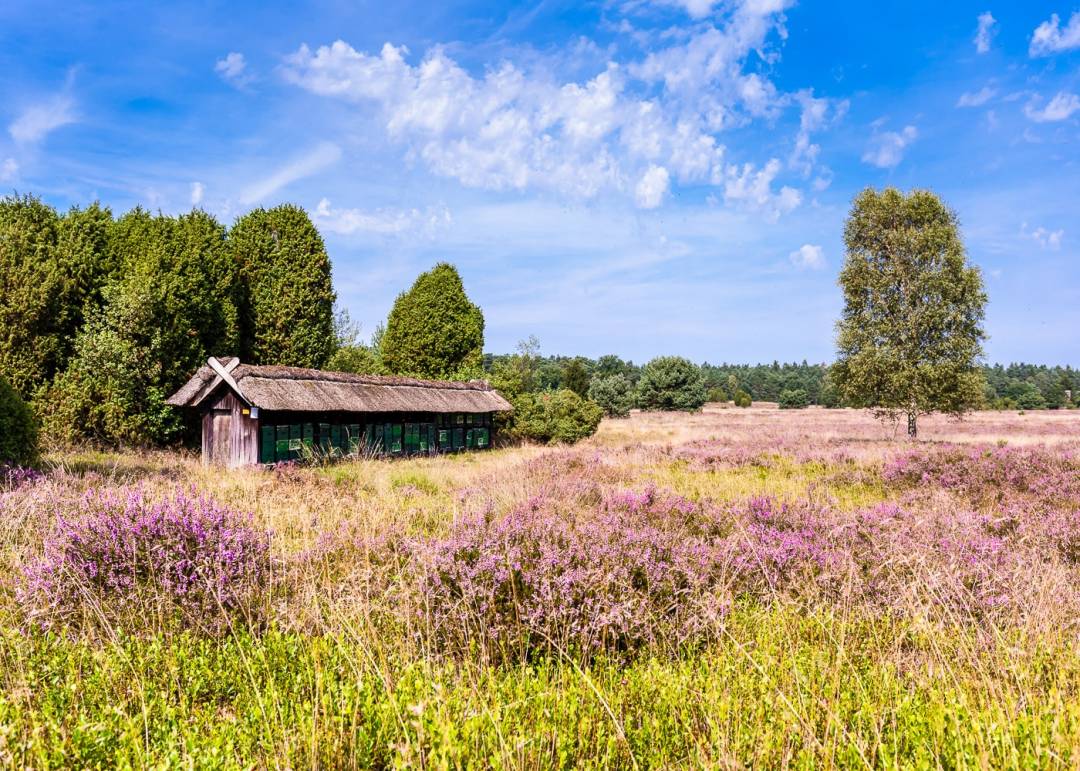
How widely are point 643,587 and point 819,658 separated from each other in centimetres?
139

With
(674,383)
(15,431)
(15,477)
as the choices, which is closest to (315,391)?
(15,431)

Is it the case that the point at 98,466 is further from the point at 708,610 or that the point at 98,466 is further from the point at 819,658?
the point at 819,658

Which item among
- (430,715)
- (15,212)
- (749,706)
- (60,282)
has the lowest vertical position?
(749,706)

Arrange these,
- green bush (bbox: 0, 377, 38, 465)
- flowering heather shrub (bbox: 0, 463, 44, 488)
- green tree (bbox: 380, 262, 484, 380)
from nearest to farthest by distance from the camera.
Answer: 1. flowering heather shrub (bbox: 0, 463, 44, 488)
2. green bush (bbox: 0, 377, 38, 465)
3. green tree (bbox: 380, 262, 484, 380)

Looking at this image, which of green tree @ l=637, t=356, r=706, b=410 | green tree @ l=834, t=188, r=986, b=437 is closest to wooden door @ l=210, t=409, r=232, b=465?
green tree @ l=834, t=188, r=986, b=437

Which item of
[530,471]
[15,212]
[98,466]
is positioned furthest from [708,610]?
[15,212]

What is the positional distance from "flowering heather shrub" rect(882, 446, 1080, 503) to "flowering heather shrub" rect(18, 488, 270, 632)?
1043 centimetres

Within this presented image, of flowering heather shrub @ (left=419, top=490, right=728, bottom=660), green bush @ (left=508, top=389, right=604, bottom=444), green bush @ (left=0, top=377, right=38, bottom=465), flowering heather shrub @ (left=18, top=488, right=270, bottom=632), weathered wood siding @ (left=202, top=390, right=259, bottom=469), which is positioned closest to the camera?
flowering heather shrub @ (left=419, top=490, right=728, bottom=660)

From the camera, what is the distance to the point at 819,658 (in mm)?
3434

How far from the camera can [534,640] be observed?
4047mm

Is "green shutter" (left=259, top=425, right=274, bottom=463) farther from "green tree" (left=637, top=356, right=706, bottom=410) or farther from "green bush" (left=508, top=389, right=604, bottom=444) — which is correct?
"green tree" (left=637, top=356, right=706, bottom=410)

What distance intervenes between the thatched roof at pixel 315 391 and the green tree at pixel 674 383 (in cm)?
4032

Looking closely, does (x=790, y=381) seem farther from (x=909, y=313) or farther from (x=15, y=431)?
(x=15, y=431)

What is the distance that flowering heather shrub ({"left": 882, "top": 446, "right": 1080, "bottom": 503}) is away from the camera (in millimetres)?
9664
